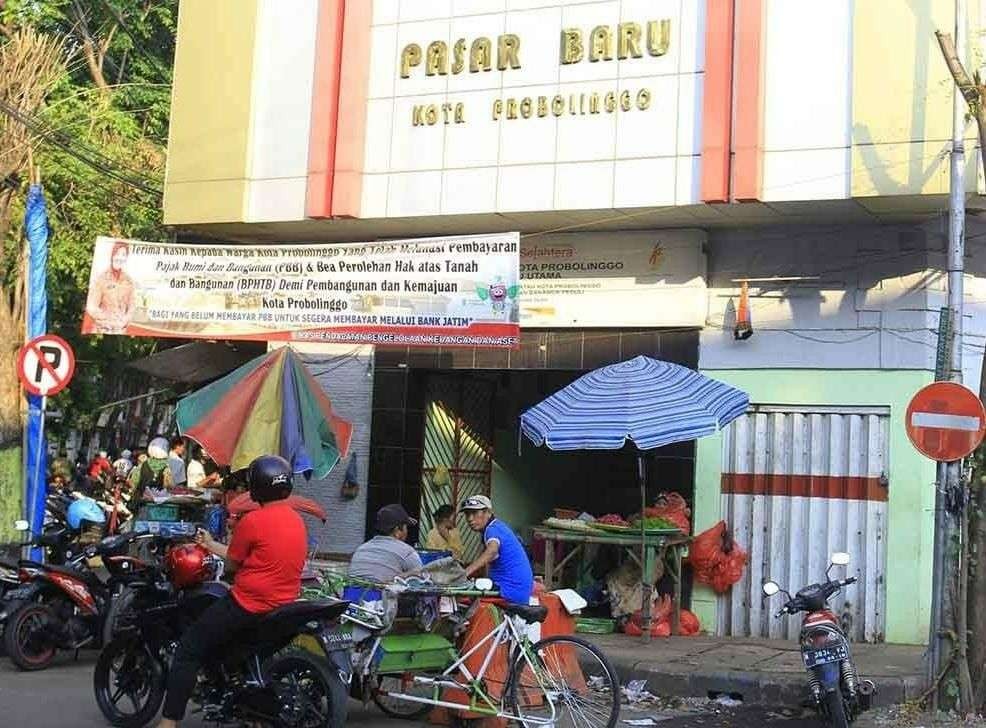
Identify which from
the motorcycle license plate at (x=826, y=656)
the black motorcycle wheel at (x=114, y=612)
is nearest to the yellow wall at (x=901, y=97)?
the motorcycle license plate at (x=826, y=656)

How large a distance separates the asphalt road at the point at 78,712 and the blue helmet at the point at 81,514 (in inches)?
A: 71.6

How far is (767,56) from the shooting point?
10.8 m

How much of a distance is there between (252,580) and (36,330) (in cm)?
699

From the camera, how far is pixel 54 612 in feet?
30.2

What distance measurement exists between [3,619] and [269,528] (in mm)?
3830

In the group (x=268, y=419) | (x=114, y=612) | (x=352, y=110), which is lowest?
(x=114, y=612)

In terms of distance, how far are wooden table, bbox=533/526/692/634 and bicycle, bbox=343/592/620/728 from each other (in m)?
3.56

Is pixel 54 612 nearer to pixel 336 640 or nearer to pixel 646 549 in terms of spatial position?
pixel 336 640

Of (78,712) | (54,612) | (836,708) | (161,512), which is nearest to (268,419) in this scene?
(161,512)

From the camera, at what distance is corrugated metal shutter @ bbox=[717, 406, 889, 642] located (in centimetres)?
1077

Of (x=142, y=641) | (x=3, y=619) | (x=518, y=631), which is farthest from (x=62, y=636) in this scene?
(x=518, y=631)

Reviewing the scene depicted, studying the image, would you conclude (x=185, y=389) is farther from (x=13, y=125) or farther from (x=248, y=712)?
(x=248, y=712)

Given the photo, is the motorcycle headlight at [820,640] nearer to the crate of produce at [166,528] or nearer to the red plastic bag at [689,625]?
the red plastic bag at [689,625]

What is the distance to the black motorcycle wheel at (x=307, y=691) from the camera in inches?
252
